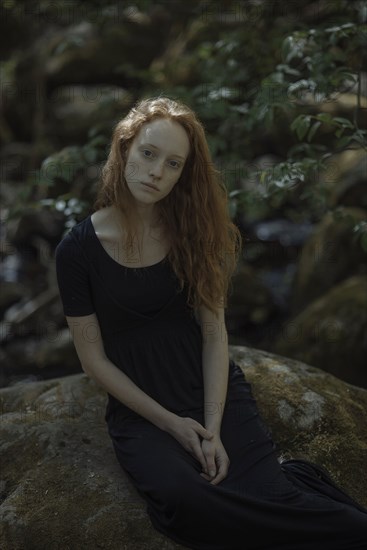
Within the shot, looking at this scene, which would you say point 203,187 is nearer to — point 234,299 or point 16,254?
point 234,299

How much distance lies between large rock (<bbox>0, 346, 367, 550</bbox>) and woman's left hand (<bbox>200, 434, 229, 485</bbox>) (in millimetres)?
242

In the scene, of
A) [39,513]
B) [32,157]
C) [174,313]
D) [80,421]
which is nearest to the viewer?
[39,513]

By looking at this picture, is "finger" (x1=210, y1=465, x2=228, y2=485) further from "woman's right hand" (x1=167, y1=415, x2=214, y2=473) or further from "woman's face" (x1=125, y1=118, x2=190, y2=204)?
"woman's face" (x1=125, y1=118, x2=190, y2=204)

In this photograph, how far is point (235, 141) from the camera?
412 cm

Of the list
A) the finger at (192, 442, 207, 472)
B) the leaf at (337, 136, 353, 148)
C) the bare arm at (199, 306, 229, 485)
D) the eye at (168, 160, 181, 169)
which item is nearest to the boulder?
the leaf at (337, 136, 353, 148)

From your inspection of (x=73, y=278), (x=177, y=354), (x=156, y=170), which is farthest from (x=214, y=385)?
(x=156, y=170)

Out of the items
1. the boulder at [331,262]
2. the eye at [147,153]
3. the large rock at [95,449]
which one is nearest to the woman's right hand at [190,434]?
the large rock at [95,449]

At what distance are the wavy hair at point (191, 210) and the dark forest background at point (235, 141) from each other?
51cm

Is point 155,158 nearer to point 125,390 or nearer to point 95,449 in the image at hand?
point 125,390

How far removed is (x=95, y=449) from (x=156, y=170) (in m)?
1.08

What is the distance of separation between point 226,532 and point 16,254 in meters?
5.42

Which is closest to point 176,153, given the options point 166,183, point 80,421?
point 166,183

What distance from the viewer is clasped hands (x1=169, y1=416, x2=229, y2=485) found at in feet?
7.11

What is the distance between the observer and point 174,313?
2475mm
